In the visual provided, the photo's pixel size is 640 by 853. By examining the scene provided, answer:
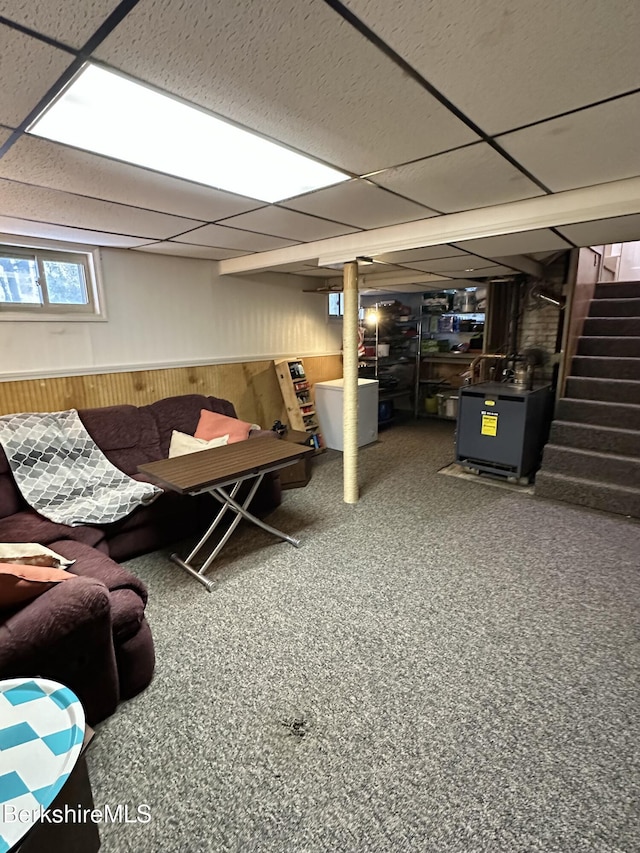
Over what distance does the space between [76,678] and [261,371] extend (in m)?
3.76

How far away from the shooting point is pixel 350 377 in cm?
358

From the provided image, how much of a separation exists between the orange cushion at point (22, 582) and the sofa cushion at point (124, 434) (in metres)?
1.60

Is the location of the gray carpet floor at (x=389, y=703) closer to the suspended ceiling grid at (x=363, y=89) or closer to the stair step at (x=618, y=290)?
the suspended ceiling grid at (x=363, y=89)

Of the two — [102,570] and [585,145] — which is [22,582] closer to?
[102,570]

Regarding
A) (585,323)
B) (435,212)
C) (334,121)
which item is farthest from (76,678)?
(585,323)

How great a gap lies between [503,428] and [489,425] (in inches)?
5.5

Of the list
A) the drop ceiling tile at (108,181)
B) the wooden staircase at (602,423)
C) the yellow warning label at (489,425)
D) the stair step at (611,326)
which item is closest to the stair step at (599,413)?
the wooden staircase at (602,423)

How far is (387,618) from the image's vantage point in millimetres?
2217

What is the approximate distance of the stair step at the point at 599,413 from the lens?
373cm

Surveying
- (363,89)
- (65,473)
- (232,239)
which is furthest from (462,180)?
(65,473)

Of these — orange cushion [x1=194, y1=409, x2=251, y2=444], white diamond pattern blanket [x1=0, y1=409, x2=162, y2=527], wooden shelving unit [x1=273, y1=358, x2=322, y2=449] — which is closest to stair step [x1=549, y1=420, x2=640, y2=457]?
wooden shelving unit [x1=273, y1=358, x2=322, y2=449]

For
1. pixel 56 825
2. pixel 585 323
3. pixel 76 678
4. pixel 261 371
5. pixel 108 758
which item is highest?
pixel 585 323

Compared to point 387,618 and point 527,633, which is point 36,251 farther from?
point 527,633

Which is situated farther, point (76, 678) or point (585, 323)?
point (585, 323)
